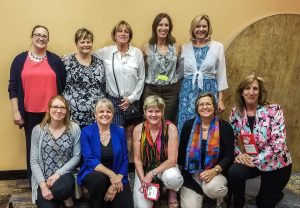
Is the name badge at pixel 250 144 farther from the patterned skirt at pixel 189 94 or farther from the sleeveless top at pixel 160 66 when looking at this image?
the sleeveless top at pixel 160 66

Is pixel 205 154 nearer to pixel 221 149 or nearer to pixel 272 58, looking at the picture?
pixel 221 149

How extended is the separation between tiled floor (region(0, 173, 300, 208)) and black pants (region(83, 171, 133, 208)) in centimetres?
25

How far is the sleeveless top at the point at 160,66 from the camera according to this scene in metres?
2.97

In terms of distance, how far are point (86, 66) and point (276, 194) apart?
5.40 feet

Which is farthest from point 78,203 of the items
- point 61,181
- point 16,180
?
point 16,180

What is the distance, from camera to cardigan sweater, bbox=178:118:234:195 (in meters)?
2.69

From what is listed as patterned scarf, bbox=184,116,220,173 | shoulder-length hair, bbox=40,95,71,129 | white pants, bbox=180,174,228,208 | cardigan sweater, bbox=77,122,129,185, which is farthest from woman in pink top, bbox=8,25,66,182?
white pants, bbox=180,174,228,208

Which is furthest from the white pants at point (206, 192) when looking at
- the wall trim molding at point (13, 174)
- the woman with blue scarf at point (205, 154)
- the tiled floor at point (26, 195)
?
the wall trim molding at point (13, 174)

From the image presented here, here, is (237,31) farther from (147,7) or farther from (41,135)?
(41,135)

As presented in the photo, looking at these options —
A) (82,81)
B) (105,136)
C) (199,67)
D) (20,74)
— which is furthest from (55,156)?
(199,67)

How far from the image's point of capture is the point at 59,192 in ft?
8.04

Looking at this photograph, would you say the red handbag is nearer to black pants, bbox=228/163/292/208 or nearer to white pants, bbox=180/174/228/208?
white pants, bbox=180/174/228/208

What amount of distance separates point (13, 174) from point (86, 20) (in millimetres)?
1453

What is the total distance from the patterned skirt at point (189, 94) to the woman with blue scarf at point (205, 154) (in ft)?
0.91
